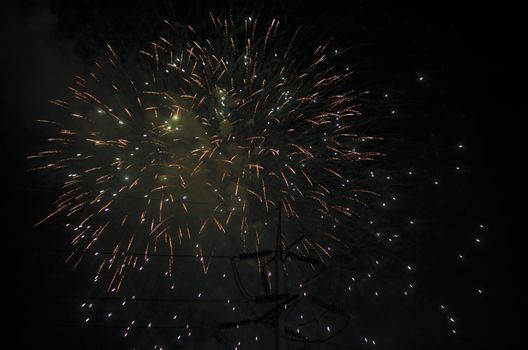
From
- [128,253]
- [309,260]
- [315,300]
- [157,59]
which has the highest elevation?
[157,59]

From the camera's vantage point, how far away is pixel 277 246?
12.3m

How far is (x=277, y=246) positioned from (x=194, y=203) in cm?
364

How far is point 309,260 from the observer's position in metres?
11.7

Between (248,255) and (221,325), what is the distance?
6.97 ft

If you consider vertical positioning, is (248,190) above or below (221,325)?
above

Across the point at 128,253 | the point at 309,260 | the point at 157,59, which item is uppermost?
the point at 157,59

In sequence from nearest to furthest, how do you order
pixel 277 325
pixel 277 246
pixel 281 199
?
pixel 277 325, pixel 277 246, pixel 281 199

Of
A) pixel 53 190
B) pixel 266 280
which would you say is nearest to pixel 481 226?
pixel 266 280

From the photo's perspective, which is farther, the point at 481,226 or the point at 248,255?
the point at 481,226

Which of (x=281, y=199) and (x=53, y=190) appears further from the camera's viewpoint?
(x=281, y=199)

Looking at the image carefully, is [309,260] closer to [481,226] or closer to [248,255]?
[248,255]

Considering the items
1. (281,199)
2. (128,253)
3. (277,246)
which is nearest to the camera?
(277,246)

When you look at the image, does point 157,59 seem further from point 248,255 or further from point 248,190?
point 248,255

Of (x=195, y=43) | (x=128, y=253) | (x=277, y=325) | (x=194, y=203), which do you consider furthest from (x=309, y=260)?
(x=195, y=43)
